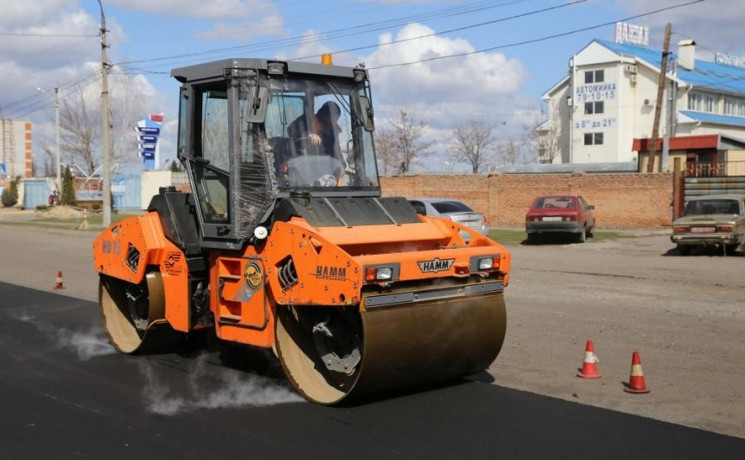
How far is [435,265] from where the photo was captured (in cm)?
648

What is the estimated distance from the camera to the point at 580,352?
8.91m

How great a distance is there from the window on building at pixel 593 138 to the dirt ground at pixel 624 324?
4398cm

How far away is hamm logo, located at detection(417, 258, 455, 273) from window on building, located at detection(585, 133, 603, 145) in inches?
2384

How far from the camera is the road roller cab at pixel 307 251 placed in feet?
20.7


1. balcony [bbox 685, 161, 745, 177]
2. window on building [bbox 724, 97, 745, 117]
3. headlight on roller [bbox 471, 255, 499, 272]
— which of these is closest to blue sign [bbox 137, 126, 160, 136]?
balcony [bbox 685, 161, 745, 177]

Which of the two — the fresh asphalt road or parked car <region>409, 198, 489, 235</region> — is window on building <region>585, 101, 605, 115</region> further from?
the fresh asphalt road

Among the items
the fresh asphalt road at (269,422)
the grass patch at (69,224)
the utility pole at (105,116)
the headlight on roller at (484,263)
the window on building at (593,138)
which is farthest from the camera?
the window on building at (593,138)

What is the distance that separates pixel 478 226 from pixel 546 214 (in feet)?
11.8

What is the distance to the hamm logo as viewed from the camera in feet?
21.0

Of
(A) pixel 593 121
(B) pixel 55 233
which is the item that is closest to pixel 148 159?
(B) pixel 55 233

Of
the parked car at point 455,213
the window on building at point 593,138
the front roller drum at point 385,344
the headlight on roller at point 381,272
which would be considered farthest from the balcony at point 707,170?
the headlight on roller at point 381,272

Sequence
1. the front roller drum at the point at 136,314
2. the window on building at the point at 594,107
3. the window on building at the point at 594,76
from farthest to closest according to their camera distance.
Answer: the window on building at the point at 594,107 → the window on building at the point at 594,76 → the front roller drum at the point at 136,314

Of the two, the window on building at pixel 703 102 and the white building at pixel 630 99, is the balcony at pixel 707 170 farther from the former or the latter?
the window on building at pixel 703 102

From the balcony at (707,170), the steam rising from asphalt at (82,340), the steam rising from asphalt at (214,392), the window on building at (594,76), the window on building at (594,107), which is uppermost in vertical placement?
the window on building at (594,76)
